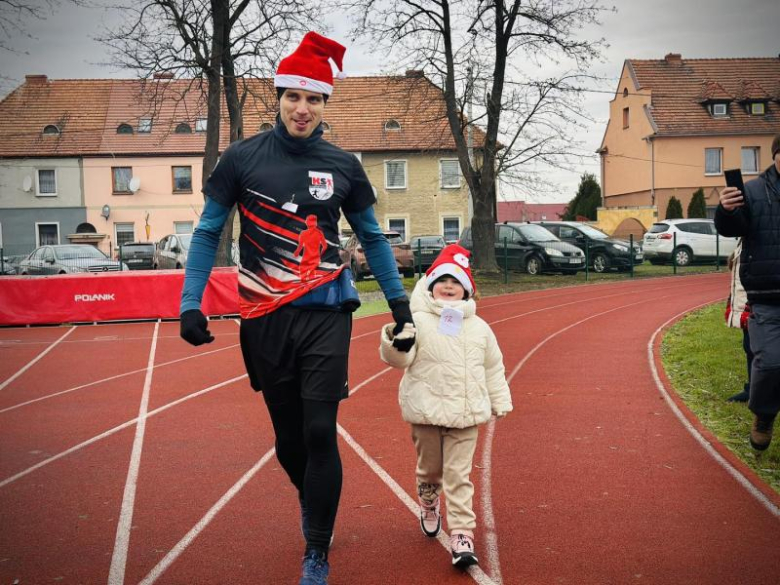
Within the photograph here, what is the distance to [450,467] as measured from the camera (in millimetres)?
4379

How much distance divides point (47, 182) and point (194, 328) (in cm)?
4832

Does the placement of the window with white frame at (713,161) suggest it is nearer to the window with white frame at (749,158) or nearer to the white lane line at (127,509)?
the window with white frame at (749,158)

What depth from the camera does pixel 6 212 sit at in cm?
4816

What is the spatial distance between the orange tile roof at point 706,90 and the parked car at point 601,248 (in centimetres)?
2196

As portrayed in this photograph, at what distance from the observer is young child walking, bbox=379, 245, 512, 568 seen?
4.32 meters

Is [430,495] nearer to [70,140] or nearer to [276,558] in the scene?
[276,558]

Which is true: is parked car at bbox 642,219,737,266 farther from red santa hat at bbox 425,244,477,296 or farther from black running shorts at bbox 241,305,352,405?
black running shorts at bbox 241,305,352,405

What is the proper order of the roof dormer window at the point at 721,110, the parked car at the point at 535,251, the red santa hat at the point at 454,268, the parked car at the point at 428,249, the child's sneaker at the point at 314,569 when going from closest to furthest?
the child's sneaker at the point at 314,569 < the red santa hat at the point at 454,268 < the parked car at the point at 535,251 < the parked car at the point at 428,249 < the roof dormer window at the point at 721,110

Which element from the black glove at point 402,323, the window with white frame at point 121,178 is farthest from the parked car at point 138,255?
the black glove at point 402,323

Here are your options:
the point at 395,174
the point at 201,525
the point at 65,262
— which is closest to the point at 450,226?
the point at 395,174

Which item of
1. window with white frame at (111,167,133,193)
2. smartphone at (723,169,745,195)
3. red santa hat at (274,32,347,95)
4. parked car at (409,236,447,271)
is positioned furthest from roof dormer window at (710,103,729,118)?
red santa hat at (274,32,347,95)

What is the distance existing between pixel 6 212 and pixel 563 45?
3310 centimetres

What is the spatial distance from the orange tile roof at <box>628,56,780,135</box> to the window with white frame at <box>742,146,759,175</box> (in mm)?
1049

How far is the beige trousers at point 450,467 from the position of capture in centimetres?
432
